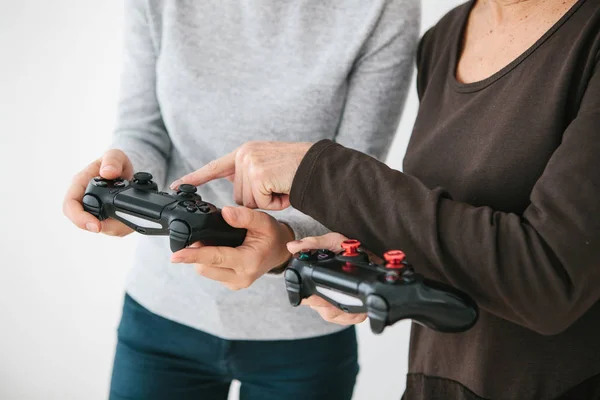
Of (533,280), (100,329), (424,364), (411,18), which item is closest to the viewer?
(533,280)

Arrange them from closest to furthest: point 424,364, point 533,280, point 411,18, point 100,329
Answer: point 533,280 < point 424,364 < point 411,18 < point 100,329

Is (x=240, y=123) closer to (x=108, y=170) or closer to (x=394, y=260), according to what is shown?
(x=108, y=170)

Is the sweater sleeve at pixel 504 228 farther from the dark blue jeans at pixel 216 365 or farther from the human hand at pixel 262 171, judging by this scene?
the dark blue jeans at pixel 216 365

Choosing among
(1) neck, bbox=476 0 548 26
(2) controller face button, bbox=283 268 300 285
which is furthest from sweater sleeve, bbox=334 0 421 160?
(2) controller face button, bbox=283 268 300 285

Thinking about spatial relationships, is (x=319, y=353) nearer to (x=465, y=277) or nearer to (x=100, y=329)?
(x=465, y=277)

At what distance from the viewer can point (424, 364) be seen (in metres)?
0.75

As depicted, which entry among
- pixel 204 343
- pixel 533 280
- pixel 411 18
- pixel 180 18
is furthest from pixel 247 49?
pixel 533 280

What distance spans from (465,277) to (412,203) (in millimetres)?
77

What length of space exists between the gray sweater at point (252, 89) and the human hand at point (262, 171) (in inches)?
4.4

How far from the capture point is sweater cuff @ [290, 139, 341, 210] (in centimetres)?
65

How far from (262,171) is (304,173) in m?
0.05

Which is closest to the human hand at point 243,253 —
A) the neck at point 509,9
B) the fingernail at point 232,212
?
the fingernail at point 232,212

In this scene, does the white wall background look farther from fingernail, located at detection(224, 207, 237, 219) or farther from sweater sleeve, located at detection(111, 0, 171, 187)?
fingernail, located at detection(224, 207, 237, 219)

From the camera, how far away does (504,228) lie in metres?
0.57
